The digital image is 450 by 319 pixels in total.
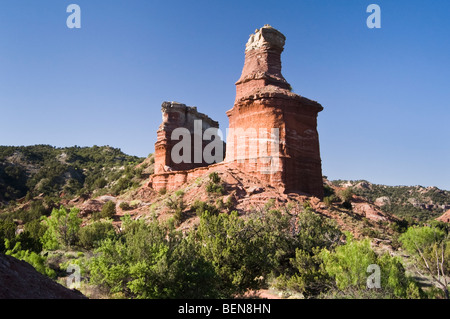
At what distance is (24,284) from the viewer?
24.2 ft

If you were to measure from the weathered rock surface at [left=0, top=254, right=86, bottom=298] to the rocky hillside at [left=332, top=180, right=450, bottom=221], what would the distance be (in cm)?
5199

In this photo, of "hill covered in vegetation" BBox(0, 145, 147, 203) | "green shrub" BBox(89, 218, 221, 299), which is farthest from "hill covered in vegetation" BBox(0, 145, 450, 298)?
"hill covered in vegetation" BBox(0, 145, 147, 203)

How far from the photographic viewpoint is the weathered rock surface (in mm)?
6845

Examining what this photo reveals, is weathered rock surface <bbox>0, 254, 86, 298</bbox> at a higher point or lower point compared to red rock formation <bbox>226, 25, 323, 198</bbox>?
lower

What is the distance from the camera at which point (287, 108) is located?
1105 inches

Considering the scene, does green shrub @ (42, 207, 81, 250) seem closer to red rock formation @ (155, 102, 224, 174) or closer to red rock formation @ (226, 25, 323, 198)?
red rock formation @ (226, 25, 323, 198)

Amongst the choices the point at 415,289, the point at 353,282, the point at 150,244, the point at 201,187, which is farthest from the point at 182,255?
the point at 201,187

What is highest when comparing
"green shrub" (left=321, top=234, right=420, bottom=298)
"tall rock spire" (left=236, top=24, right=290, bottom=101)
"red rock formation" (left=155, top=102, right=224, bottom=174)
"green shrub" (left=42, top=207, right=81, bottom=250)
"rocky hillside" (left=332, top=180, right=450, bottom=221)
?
"tall rock spire" (left=236, top=24, right=290, bottom=101)

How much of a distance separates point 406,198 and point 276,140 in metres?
48.0

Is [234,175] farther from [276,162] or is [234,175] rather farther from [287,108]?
[287,108]

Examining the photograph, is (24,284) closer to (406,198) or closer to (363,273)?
(363,273)

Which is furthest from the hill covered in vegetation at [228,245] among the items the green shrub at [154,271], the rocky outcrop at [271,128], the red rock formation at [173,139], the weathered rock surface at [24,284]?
the red rock formation at [173,139]

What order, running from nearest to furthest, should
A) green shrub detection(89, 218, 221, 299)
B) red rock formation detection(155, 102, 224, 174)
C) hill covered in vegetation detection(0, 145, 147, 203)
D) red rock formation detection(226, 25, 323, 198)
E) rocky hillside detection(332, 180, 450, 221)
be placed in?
green shrub detection(89, 218, 221, 299)
red rock formation detection(226, 25, 323, 198)
red rock formation detection(155, 102, 224, 174)
hill covered in vegetation detection(0, 145, 147, 203)
rocky hillside detection(332, 180, 450, 221)

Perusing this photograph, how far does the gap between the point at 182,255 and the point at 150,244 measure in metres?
1.27
